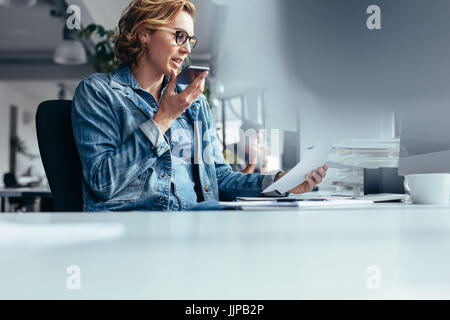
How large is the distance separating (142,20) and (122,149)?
574 millimetres

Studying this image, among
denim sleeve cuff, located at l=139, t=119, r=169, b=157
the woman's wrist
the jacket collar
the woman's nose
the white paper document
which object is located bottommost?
the white paper document

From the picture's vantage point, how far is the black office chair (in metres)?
1.14

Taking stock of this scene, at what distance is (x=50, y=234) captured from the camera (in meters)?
0.37

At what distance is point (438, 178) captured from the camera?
2.81ft

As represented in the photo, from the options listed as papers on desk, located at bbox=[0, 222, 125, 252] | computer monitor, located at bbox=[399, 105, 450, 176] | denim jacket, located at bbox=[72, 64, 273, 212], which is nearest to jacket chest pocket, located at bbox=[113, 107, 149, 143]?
denim jacket, located at bbox=[72, 64, 273, 212]

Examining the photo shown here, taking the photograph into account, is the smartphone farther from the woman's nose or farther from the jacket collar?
the woman's nose

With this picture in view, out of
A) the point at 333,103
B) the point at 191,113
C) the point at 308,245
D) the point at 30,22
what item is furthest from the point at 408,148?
the point at 30,22

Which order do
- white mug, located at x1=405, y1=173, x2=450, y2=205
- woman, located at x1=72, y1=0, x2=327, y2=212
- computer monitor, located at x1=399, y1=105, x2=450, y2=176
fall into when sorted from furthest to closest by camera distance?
woman, located at x1=72, y1=0, x2=327, y2=212, computer monitor, located at x1=399, y1=105, x2=450, y2=176, white mug, located at x1=405, y1=173, x2=450, y2=205

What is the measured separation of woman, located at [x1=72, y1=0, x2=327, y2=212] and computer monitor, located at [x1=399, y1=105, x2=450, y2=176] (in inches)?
10.0

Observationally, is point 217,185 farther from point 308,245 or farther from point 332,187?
point 308,245

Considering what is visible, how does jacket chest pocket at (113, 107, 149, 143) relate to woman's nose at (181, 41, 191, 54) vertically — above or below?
below

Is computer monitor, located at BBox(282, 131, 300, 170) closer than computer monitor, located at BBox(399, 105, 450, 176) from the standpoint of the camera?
No
